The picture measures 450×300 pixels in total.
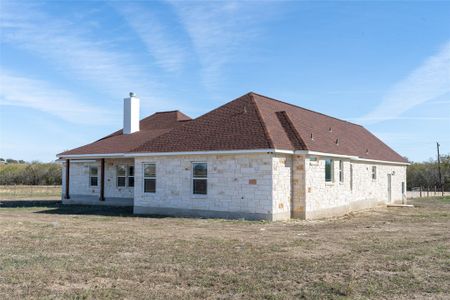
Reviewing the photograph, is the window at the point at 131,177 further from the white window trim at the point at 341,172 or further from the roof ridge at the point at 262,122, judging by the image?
the white window trim at the point at 341,172

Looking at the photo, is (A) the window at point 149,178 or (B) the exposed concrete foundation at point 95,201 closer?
(A) the window at point 149,178

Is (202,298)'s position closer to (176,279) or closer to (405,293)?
(176,279)

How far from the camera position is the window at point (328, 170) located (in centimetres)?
2170

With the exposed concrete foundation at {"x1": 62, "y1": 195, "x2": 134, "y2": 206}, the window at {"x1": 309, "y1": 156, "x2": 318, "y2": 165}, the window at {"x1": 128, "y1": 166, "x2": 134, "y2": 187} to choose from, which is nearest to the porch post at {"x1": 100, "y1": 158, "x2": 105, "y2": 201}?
the exposed concrete foundation at {"x1": 62, "y1": 195, "x2": 134, "y2": 206}

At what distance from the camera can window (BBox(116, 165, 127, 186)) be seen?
90.7 feet

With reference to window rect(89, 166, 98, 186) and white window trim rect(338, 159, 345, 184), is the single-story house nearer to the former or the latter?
white window trim rect(338, 159, 345, 184)

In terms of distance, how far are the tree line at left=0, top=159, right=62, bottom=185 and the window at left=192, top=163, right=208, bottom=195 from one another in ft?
144

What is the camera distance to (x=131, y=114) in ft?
99.7

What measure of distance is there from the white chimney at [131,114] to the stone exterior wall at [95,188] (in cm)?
320

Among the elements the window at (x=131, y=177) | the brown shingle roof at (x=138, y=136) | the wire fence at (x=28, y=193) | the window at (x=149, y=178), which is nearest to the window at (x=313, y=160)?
the window at (x=149, y=178)

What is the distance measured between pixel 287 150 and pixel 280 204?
217 centimetres

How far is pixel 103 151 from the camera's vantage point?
1092 inches

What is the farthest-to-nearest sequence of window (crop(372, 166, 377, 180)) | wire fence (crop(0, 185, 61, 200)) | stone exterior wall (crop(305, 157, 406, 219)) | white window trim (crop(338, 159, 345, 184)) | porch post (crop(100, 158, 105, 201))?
wire fence (crop(0, 185, 61, 200)), window (crop(372, 166, 377, 180)), porch post (crop(100, 158, 105, 201)), white window trim (crop(338, 159, 345, 184)), stone exterior wall (crop(305, 157, 406, 219))

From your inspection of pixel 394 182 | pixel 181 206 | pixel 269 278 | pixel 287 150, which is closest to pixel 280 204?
pixel 287 150
